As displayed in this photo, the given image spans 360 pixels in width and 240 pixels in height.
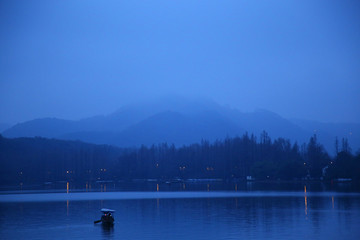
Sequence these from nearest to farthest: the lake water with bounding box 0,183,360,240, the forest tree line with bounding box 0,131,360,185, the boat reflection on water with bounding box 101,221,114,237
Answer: the lake water with bounding box 0,183,360,240, the boat reflection on water with bounding box 101,221,114,237, the forest tree line with bounding box 0,131,360,185

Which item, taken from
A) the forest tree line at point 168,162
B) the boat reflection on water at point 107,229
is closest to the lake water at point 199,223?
the boat reflection on water at point 107,229

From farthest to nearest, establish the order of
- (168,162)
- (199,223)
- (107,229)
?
(168,162) → (199,223) → (107,229)

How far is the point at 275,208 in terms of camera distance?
1428 inches

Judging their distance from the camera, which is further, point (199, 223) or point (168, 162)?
point (168, 162)

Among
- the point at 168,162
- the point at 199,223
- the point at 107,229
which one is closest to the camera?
the point at 107,229

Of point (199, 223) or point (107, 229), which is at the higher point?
point (199, 223)

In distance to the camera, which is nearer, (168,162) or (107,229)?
(107,229)

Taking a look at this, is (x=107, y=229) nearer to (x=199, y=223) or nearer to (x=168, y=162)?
(x=199, y=223)

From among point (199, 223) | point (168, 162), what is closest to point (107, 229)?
point (199, 223)

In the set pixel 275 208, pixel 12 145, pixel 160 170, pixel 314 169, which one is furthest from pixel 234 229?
pixel 12 145

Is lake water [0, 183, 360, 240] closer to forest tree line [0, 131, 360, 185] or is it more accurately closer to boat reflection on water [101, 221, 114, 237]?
boat reflection on water [101, 221, 114, 237]

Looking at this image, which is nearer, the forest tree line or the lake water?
the lake water

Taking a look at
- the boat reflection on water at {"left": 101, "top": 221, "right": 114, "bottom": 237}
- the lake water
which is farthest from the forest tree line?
the boat reflection on water at {"left": 101, "top": 221, "right": 114, "bottom": 237}

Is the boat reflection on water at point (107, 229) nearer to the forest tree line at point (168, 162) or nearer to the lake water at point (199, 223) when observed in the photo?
the lake water at point (199, 223)
